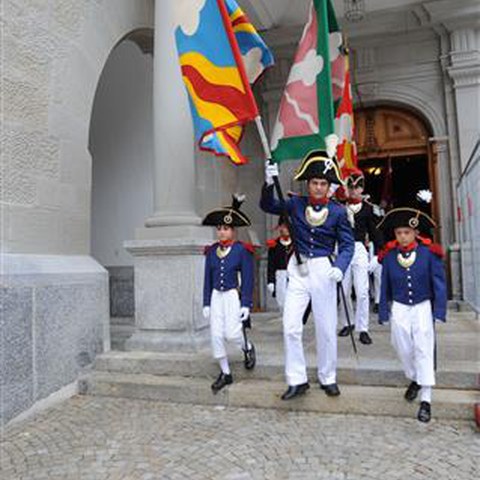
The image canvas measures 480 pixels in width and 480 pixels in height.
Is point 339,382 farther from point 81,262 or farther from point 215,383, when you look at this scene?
point 81,262

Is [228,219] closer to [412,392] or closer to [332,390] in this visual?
[332,390]

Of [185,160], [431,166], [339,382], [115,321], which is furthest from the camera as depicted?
[431,166]

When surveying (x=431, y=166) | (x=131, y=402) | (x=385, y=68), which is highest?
(x=385, y=68)

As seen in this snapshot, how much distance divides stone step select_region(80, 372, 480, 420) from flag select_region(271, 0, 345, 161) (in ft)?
7.44

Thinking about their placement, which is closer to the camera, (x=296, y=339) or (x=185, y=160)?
(x=296, y=339)

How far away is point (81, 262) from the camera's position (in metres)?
5.79

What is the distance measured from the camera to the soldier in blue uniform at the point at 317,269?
4.46m

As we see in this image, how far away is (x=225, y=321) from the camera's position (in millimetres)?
4832

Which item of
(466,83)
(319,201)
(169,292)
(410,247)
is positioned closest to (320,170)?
(319,201)

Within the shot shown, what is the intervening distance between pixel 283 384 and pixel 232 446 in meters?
1.16

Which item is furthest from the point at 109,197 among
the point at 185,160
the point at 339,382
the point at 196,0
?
the point at 339,382

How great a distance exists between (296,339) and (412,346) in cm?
96

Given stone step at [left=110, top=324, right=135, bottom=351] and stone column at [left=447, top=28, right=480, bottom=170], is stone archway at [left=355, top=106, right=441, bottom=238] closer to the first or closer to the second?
stone column at [left=447, top=28, right=480, bottom=170]

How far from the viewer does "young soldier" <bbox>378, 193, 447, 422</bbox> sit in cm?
412
